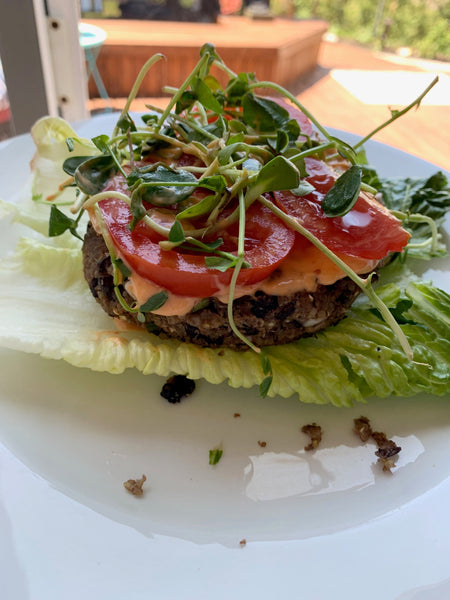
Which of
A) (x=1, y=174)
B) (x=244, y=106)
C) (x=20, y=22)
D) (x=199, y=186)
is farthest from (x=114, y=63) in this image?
(x=199, y=186)

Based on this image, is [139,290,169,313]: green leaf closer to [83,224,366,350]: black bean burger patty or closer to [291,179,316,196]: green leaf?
[83,224,366,350]: black bean burger patty

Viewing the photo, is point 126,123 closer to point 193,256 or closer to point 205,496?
point 193,256

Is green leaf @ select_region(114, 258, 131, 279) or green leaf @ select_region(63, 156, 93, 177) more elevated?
green leaf @ select_region(63, 156, 93, 177)

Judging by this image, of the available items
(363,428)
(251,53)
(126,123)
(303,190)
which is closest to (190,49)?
(251,53)

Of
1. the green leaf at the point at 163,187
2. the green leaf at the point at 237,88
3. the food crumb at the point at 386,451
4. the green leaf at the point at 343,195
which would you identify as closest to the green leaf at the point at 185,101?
the green leaf at the point at 237,88

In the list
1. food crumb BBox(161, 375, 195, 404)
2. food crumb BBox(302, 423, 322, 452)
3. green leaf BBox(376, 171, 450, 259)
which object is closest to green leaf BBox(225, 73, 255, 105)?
green leaf BBox(376, 171, 450, 259)

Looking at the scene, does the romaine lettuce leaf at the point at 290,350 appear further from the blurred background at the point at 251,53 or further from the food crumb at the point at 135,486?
the blurred background at the point at 251,53
